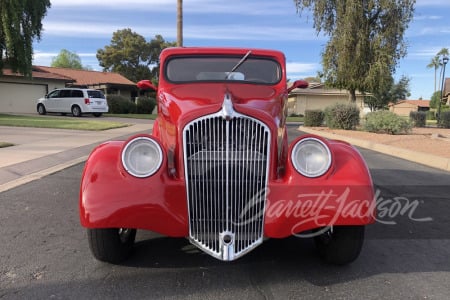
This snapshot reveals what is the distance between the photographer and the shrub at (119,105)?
3095cm

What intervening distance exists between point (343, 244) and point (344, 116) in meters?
16.0

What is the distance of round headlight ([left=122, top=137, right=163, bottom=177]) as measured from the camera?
3.09 meters

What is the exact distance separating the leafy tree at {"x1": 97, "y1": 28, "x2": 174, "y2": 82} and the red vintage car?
5242 cm

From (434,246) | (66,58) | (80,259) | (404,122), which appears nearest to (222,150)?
(80,259)

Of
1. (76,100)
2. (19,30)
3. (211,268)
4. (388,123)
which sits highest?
(19,30)

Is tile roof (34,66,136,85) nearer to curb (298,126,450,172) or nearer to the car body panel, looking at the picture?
the car body panel

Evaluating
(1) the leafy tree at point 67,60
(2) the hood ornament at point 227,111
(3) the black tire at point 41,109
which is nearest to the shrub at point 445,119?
(3) the black tire at point 41,109

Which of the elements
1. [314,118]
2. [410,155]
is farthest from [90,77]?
[410,155]

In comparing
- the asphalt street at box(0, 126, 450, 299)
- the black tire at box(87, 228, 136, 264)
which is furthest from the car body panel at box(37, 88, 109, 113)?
the black tire at box(87, 228, 136, 264)

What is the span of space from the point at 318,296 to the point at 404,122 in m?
14.5

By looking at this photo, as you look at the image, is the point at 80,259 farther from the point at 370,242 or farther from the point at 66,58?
the point at 66,58

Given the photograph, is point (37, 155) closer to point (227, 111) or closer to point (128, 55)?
point (227, 111)

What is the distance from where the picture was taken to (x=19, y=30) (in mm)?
22641

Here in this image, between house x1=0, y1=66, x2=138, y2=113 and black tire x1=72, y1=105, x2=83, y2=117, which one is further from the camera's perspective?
house x1=0, y1=66, x2=138, y2=113
